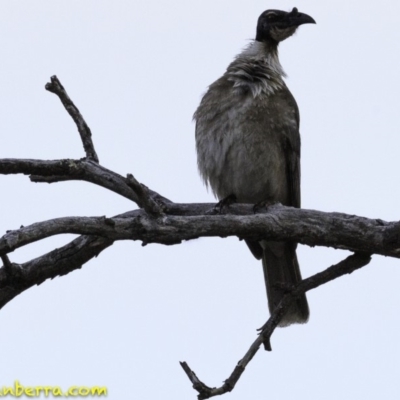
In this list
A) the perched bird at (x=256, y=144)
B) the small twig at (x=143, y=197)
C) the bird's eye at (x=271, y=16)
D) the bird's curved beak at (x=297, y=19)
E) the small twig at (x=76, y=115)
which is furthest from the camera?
the bird's eye at (x=271, y=16)

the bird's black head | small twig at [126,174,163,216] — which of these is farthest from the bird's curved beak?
small twig at [126,174,163,216]

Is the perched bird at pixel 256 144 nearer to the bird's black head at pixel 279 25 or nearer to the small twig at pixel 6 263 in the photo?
the bird's black head at pixel 279 25

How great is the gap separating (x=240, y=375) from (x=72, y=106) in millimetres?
1774

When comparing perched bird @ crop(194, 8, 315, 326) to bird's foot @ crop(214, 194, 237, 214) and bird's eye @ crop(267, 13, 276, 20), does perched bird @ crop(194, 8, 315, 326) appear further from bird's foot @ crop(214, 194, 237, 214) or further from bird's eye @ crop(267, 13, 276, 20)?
bird's eye @ crop(267, 13, 276, 20)

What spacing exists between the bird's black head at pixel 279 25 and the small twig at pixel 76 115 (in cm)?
302

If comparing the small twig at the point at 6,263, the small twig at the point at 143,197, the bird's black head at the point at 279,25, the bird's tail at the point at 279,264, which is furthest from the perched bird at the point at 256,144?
the small twig at the point at 6,263

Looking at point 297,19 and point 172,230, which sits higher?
point 297,19

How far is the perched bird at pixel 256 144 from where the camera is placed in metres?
6.79

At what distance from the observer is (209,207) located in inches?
230

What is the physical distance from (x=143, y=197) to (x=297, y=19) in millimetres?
3719

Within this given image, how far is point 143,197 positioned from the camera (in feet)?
15.2

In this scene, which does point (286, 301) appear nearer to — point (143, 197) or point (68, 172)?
point (143, 197)

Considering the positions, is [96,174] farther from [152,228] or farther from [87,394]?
[87,394]

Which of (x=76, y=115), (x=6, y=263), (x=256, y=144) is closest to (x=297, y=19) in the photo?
(x=256, y=144)
